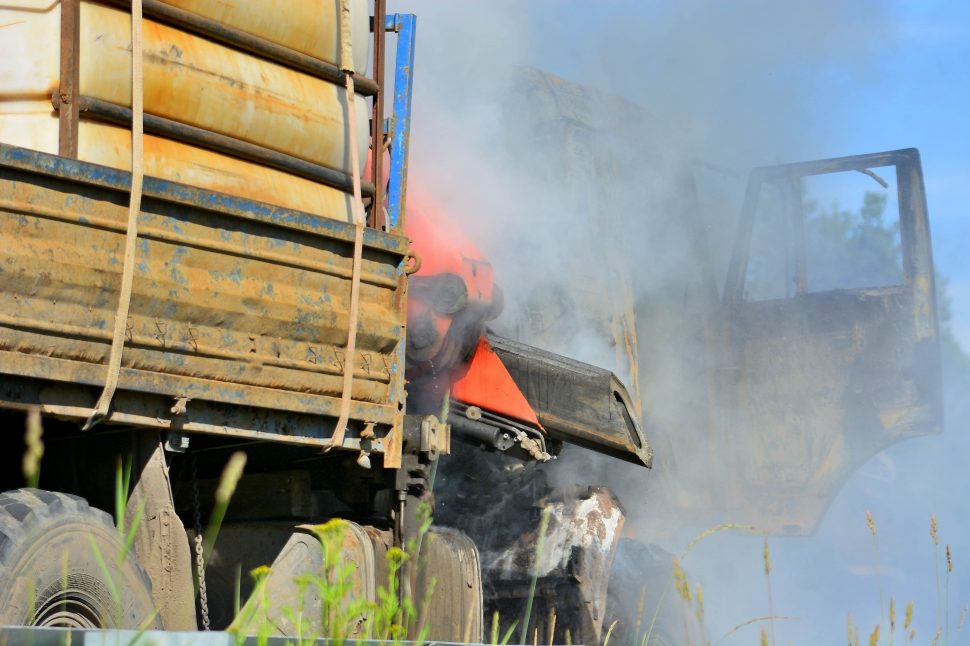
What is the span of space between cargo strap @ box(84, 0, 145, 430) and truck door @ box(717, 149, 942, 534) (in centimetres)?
568

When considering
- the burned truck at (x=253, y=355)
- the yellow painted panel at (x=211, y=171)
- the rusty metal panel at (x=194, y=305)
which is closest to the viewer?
the rusty metal panel at (x=194, y=305)

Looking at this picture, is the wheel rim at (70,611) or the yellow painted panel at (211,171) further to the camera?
the yellow painted panel at (211,171)

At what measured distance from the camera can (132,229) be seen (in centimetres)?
395

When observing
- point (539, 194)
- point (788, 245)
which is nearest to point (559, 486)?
point (539, 194)

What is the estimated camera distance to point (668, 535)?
27.9 ft

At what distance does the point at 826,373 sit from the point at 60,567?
6.18 metres

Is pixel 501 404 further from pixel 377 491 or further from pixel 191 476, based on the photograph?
pixel 191 476

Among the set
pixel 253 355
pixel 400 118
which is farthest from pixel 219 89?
pixel 400 118

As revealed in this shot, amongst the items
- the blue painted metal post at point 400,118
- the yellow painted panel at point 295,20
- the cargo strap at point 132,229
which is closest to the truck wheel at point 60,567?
the cargo strap at point 132,229

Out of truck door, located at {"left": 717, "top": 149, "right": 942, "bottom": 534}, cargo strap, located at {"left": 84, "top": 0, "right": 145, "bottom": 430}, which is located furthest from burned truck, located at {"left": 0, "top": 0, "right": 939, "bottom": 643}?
truck door, located at {"left": 717, "top": 149, "right": 942, "bottom": 534}

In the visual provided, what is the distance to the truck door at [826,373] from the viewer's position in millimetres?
8898

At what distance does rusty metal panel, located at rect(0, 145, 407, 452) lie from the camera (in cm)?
371

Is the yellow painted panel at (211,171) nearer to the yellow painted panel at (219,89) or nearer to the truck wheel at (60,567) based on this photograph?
the yellow painted panel at (219,89)

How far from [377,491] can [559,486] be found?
204cm
